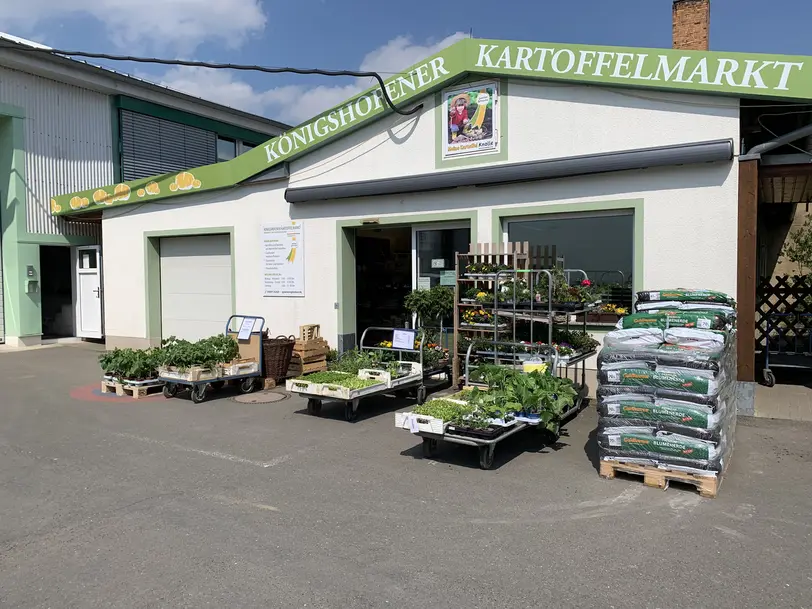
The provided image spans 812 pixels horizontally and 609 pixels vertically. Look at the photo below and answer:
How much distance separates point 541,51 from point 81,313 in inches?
551

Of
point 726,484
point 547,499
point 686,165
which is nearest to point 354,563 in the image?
point 547,499

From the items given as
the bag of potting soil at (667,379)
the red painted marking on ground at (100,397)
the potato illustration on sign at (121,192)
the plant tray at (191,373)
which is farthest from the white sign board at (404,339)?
the potato illustration on sign at (121,192)

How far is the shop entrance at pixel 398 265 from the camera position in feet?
33.9

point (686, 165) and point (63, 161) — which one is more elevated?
point (63, 161)

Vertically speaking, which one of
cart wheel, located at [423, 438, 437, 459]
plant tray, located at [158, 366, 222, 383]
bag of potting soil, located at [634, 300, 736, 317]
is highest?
bag of potting soil, located at [634, 300, 736, 317]

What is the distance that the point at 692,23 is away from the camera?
10.6 m

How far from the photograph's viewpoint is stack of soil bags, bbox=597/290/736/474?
5047mm

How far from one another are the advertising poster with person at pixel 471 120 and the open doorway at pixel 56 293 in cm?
1273

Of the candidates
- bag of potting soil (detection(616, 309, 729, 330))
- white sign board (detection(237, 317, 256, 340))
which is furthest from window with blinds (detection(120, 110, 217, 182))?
bag of potting soil (detection(616, 309, 729, 330))

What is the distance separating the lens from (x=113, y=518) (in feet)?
15.5

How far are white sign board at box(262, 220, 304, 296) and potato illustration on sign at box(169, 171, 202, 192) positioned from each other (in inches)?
82.8

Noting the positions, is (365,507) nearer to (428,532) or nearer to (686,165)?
(428,532)

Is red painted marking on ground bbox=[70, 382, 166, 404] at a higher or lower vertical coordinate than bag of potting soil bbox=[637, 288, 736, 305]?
lower

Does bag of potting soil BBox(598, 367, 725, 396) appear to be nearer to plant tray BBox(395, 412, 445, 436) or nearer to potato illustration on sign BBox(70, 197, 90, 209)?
plant tray BBox(395, 412, 445, 436)
